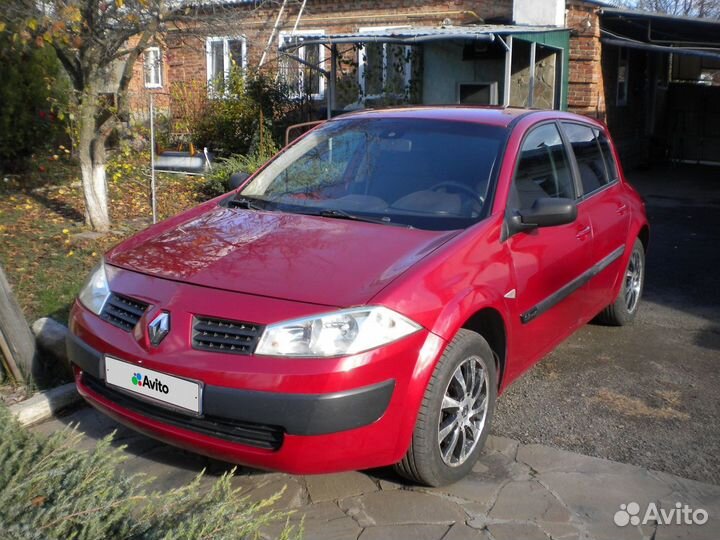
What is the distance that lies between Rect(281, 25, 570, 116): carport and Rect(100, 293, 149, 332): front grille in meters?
11.6

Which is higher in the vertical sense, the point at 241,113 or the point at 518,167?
the point at 241,113

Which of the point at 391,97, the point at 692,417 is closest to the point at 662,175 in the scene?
the point at 391,97

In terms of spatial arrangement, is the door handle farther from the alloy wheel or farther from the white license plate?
the white license plate

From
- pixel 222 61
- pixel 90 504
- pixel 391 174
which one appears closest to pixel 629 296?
pixel 391 174

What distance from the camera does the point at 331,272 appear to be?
3.51 m

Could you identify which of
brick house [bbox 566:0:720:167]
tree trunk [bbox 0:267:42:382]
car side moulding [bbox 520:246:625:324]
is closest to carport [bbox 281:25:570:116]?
brick house [bbox 566:0:720:167]

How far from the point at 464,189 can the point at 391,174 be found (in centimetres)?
46

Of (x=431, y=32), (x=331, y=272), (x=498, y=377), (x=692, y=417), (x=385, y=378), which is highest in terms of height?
(x=431, y=32)

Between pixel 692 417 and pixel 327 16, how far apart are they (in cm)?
1595

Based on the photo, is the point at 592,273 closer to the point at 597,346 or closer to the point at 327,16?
the point at 597,346

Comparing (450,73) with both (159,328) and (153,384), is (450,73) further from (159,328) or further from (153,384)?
(153,384)

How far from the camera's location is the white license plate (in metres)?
3.26

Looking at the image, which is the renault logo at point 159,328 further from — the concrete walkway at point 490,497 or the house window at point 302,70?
the house window at point 302,70

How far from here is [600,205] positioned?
5.41 meters
